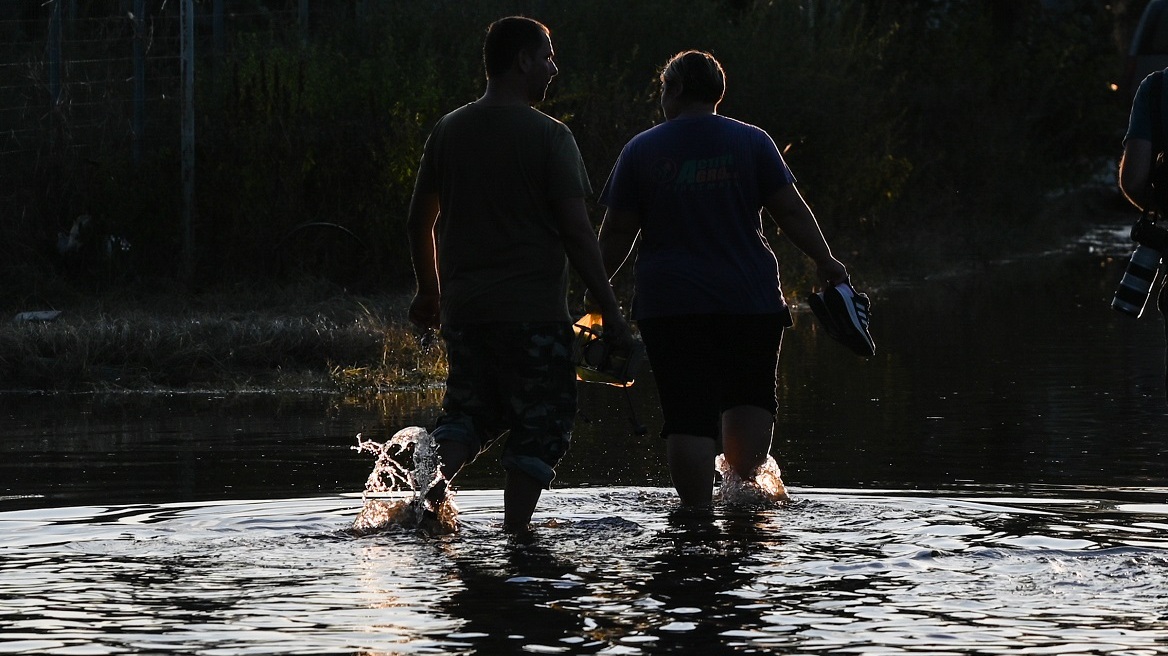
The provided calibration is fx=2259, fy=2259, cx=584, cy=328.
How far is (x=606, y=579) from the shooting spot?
263 inches

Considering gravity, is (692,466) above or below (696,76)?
below

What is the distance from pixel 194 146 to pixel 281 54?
1.94m

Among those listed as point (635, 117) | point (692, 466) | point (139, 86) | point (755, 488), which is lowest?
point (755, 488)

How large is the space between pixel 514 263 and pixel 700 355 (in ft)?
3.25

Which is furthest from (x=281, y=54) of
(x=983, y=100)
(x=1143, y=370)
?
(x=983, y=100)

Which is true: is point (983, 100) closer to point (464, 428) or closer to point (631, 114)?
point (631, 114)

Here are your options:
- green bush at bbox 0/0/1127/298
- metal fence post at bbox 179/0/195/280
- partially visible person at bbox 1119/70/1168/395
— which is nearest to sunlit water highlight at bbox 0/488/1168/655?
partially visible person at bbox 1119/70/1168/395

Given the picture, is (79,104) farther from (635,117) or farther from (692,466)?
(692,466)

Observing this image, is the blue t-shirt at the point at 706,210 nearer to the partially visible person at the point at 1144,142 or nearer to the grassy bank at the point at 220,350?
the partially visible person at the point at 1144,142

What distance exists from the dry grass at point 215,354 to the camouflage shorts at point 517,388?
5856 mm

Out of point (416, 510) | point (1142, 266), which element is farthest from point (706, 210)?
point (1142, 266)

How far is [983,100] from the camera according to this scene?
33.7 metres

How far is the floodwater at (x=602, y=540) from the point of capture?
588 cm

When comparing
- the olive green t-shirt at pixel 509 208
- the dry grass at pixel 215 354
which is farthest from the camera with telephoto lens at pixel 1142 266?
the dry grass at pixel 215 354
